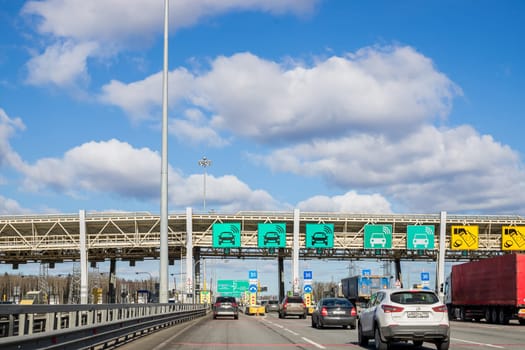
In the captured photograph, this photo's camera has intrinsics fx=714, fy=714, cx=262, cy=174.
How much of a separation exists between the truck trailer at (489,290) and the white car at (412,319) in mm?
19767

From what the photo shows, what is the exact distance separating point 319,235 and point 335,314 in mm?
41130

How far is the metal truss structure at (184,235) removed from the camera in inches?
2869

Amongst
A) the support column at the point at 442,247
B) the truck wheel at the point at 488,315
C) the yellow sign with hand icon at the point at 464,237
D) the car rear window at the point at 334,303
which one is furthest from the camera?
the support column at the point at 442,247

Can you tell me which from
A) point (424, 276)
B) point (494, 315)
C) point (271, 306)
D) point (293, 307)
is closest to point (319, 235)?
point (424, 276)

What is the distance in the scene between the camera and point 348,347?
19.2m

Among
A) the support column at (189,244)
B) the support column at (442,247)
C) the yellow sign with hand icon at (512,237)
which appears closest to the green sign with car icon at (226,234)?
the support column at (189,244)

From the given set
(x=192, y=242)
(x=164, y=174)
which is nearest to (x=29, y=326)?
(x=164, y=174)

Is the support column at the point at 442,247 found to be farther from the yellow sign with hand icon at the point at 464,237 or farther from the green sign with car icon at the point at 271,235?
the green sign with car icon at the point at 271,235

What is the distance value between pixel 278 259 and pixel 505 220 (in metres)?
24.8

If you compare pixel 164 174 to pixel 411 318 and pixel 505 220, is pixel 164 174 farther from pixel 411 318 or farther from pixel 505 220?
pixel 505 220

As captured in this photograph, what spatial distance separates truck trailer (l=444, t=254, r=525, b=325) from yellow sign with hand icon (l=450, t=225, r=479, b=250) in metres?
23.9

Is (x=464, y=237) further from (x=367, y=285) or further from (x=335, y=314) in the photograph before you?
(x=335, y=314)

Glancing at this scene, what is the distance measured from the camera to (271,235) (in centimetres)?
6975

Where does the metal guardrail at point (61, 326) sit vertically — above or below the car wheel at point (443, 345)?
above
